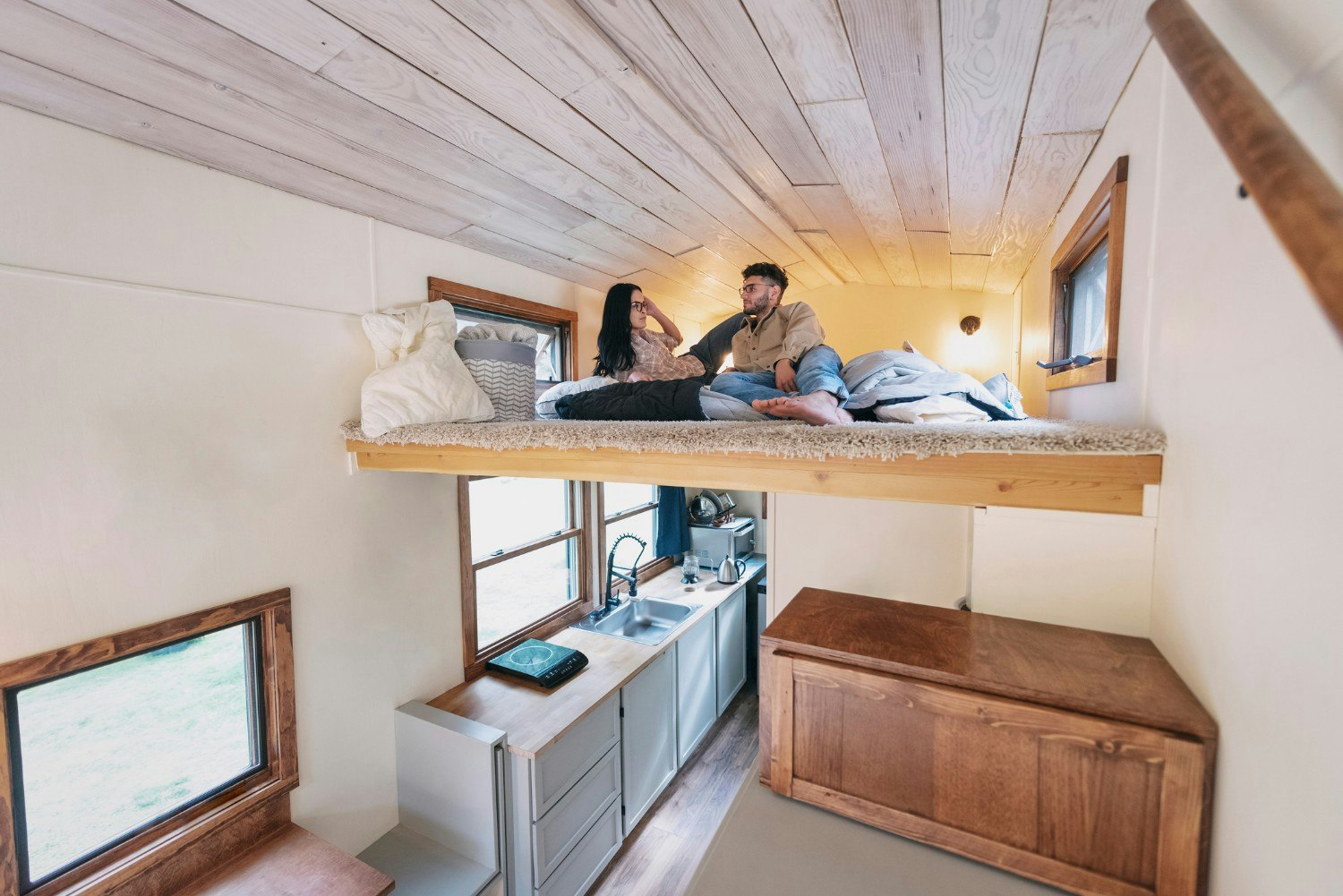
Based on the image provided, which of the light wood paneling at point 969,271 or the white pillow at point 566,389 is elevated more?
the light wood paneling at point 969,271

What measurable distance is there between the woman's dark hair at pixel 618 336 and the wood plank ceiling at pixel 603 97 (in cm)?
31

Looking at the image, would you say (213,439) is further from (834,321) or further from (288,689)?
(834,321)

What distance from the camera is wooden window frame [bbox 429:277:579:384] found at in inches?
73.8

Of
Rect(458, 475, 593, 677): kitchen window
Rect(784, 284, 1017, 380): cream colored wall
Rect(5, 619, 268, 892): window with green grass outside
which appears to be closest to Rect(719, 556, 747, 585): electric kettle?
Rect(458, 475, 593, 677): kitchen window

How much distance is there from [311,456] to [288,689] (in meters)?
0.68

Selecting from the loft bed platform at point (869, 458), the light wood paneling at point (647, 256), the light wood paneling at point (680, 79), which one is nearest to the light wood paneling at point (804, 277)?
the light wood paneling at point (647, 256)

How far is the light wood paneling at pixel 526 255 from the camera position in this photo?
6.08ft

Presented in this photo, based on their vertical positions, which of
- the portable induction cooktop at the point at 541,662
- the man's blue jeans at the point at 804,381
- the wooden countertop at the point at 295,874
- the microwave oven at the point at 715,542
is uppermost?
the man's blue jeans at the point at 804,381

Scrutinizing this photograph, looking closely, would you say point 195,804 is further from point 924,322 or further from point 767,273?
point 924,322

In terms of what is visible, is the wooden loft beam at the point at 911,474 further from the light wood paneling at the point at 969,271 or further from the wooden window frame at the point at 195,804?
the light wood paneling at the point at 969,271

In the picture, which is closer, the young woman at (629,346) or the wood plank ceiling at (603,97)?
the wood plank ceiling at (603,97)

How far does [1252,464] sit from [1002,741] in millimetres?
536

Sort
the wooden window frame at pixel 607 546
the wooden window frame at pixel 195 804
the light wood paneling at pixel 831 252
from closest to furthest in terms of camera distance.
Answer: the wooden window frame at pixel 195 804
the light wood paneling at pixel 831 252
the wooden window frame at pixel 607 546

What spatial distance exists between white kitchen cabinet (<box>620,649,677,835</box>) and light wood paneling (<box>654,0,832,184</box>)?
2.08m
